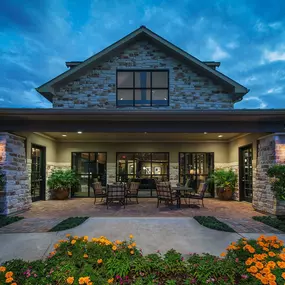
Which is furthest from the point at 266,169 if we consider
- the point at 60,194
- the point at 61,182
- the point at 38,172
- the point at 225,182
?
the point at 38,172

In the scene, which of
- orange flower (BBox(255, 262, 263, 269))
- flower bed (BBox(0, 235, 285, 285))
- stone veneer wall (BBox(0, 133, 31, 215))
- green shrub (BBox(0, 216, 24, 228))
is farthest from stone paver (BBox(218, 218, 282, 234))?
stone veneer wall (BBox(0, 133, 31, 215))

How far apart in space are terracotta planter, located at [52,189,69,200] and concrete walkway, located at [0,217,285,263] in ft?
16.6

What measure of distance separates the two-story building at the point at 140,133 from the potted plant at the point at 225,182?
286 millimetres

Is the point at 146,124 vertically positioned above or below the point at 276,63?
below

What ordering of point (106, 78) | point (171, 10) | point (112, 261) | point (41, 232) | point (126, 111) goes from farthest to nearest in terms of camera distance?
point (171, 10) < point (106, 78) < point (126, 111) < point (41, 232) < point (112, 261)

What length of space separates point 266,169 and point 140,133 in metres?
4.84

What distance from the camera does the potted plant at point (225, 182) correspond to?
10602 mm

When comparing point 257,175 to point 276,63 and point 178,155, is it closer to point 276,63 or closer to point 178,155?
point 178,155

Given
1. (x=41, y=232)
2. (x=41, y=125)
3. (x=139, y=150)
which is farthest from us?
(x=139, y=150)

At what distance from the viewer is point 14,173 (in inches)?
287

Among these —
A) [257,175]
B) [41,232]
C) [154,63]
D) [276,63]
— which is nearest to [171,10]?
[276,63]

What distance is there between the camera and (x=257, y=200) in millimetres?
8008

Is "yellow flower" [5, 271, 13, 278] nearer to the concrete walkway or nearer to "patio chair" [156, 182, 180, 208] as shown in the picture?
the concrete walkway

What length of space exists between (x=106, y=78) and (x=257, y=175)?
7.41 m
